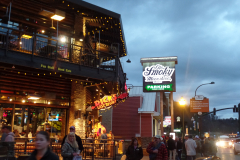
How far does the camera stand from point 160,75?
34656 millimetres

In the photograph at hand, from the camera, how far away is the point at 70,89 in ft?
56.6

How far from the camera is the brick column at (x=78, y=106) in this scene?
17.1 meters

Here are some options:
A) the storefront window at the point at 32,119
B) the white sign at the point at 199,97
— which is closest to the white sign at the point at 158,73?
the white sign at the point at 199,97

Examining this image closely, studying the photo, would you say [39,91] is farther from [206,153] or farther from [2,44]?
[206,153]

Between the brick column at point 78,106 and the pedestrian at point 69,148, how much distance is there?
950 cm

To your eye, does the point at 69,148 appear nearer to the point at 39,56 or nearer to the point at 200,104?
the point at 39,56

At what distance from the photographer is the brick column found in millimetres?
17062

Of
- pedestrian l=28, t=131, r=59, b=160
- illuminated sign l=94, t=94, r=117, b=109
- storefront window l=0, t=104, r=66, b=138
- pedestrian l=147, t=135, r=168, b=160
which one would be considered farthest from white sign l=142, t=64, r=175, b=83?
pedestrian l=28, t=131, r=59, b=160

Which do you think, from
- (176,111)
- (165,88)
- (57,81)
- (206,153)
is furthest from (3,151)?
(176,111)

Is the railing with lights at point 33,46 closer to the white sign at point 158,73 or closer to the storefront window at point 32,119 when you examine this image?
the storefront window at point 32,119

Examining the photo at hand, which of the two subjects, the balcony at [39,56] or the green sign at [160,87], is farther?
the green sign at [160,87]

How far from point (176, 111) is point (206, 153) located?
180 feet

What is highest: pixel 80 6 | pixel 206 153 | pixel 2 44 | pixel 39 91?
pixel 80 6

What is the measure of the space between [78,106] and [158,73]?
19.0 metres
